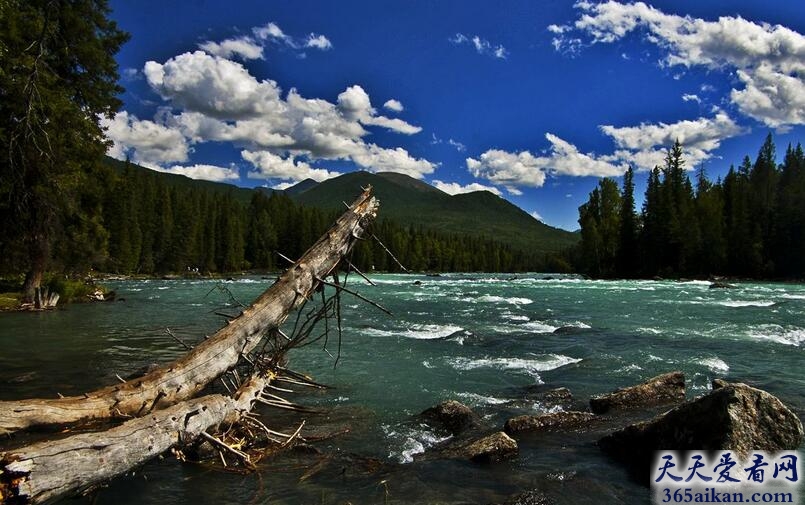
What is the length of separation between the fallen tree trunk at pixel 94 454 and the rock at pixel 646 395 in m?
6.99

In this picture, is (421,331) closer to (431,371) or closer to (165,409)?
(431,371)

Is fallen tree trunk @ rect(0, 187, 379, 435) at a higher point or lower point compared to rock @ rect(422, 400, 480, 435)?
higher

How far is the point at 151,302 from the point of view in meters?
32.8

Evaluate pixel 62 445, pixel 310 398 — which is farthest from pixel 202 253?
pixel 62 445

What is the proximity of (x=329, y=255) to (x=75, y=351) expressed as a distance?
11734 mm

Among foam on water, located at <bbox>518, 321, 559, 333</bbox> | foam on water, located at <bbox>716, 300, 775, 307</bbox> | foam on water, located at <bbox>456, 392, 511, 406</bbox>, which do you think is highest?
foam on water, located at <bbox>716, 300, 775, 307</bbox>

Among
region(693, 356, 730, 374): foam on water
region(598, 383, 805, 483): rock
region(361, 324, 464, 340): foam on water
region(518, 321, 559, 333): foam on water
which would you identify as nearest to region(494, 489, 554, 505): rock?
region(598, 383, 805, 483): rock

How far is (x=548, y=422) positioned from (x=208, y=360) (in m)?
5.74

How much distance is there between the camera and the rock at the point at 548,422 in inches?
321

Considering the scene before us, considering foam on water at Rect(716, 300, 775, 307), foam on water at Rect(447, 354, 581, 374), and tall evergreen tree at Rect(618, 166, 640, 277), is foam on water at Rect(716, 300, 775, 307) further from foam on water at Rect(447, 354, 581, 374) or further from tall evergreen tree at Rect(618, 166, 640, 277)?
tall evergreen tree at Rect(618, 166, 640, 277)

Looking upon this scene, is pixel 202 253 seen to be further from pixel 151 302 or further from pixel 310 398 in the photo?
pixel 310 398

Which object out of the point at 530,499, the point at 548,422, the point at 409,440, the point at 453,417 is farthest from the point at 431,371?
the point at 530,499

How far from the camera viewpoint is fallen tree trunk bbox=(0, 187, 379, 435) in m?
4.43

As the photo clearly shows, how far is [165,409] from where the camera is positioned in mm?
5164
